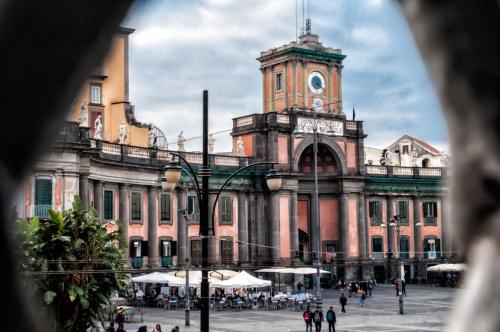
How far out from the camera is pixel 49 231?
1958cm

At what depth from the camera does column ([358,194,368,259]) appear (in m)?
65.3

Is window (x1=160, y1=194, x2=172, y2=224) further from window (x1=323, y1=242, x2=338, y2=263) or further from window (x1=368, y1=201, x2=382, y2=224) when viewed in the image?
window (x1=368, y1=201, x2=382, y2=224)

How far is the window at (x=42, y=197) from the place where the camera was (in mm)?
43250

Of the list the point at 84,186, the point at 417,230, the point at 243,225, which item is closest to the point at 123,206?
the point at 84,186

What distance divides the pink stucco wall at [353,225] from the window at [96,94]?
21195 mm

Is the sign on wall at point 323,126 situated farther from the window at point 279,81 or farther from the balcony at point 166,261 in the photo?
the balcony at point 166,261

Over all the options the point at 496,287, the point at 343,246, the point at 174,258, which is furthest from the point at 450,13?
the point at 343,246

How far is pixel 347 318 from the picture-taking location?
4231 cm

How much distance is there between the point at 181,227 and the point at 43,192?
1395cm

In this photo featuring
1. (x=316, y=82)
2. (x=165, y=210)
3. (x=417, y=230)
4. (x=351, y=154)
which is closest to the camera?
(x=165, y=210)

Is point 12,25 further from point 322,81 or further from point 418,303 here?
point 322,81

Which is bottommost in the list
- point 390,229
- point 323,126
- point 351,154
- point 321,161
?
point 390,229

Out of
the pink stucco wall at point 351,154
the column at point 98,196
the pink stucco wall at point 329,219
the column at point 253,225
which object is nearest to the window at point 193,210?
the column at point 253,225

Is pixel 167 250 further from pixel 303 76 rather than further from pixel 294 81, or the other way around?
pixel 303 76
